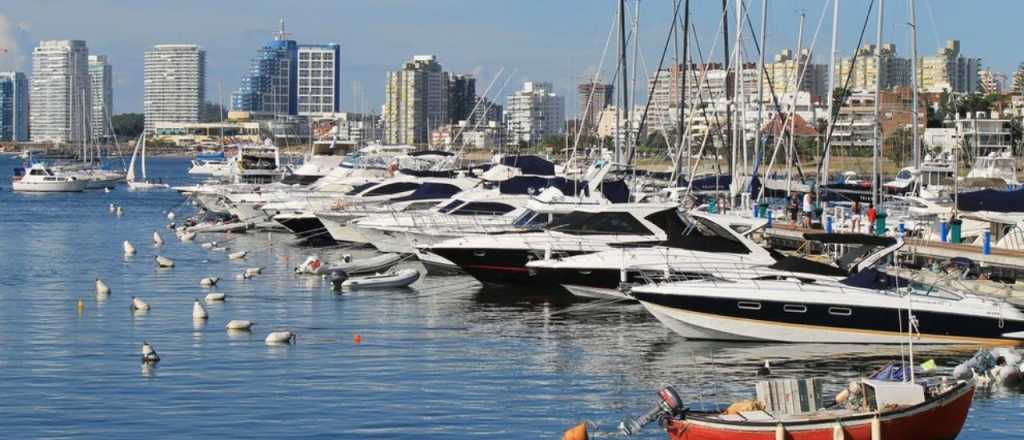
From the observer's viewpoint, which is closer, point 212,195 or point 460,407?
point 460,407

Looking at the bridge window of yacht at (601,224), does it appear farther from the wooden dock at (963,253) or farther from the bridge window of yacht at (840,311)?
the bridge window of yacht at (840,311)

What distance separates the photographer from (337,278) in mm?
44250

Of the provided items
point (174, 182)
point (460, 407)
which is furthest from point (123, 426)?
point (174, 182)

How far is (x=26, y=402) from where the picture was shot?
86.1 feet

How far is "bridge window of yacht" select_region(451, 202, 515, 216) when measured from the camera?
169 ft

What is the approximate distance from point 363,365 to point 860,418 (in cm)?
1217

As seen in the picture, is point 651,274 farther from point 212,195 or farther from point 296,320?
point 212,195

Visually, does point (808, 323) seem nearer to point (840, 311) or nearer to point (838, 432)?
point (840, 311)

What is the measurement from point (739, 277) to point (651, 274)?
215 cm

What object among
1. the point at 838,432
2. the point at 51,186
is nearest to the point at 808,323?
the point at 838,432

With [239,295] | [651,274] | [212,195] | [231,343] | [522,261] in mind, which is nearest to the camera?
[231,343]

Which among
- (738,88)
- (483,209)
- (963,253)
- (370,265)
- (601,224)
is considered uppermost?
(738,88)

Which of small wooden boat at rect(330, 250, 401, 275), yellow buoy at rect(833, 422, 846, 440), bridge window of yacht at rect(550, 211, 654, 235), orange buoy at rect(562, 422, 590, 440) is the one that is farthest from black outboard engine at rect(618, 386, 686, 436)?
small wooden boat at rect(330, 250, 401, 275)

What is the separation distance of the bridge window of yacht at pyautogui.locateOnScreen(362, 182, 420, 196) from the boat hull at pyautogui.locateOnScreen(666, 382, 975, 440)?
142ft
